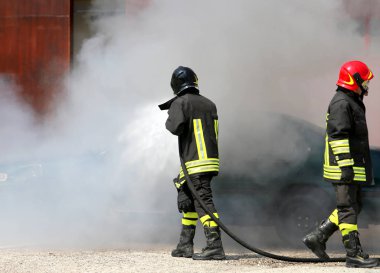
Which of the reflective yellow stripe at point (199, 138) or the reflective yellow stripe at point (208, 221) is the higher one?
the reflective yellow stripe at point (199, 138)

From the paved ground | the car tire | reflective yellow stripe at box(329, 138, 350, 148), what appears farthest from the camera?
the car tire

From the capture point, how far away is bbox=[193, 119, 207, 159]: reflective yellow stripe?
6.79 metres

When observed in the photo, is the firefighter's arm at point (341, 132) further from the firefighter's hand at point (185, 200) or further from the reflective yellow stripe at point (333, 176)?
the firefighter's hand at point (185, 200)

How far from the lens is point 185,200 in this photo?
687 cm

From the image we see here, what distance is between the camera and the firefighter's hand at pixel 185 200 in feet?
22.5

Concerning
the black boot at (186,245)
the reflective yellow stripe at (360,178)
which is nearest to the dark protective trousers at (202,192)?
the black boot at (186,245)

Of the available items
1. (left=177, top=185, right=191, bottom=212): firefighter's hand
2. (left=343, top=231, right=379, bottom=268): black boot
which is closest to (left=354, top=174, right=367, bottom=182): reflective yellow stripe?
(left=343, top=231, right=379, bottom=268): black boot

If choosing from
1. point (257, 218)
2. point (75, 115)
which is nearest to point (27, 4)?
point (75, 115)

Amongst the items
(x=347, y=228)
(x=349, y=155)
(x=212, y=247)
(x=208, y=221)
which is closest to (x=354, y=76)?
(x=349, y=155)

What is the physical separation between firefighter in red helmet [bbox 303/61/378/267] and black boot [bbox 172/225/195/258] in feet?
3.91

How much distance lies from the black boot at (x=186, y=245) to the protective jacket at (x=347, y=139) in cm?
123

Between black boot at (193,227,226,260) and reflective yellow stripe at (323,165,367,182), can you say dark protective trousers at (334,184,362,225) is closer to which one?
reflective yellow stripe at (323,165,367,182)

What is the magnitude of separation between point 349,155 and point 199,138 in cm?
123

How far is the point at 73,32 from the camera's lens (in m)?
14.7
